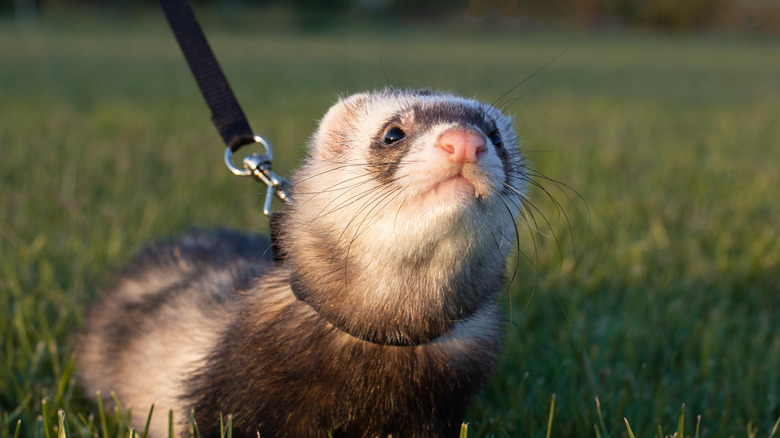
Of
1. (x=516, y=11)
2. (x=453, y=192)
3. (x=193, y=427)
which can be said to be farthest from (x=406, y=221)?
(x=516, y=11)

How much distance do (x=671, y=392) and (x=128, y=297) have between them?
2.41 meters

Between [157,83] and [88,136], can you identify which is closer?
[88,136]

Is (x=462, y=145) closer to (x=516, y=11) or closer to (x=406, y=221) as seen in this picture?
(x=406, y=221)

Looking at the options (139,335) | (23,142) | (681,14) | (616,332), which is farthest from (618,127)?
(681,14)

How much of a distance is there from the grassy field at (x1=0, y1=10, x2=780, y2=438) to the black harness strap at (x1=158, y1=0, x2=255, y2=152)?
0.35 meters

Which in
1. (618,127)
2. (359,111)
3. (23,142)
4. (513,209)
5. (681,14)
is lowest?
(681,14)

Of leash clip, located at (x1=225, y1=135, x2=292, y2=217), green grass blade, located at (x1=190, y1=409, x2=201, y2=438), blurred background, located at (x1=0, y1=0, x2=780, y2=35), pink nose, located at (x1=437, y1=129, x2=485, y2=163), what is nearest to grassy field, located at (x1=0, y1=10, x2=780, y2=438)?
leash clip, located at (x1=225, y1=135, x2=292, y2=217)

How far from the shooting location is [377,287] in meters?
1.85

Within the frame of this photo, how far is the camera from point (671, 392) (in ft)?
9.02

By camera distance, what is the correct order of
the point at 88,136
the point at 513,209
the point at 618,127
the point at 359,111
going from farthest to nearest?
the point at 618,127, the point at 88,136, the point at 359,111, the point at 513,209

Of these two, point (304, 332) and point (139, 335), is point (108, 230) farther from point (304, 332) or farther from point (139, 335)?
point (304, 332)

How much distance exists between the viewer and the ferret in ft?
5.70

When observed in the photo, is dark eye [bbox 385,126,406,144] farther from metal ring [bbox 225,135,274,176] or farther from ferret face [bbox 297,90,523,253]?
metal ring [bbox 225,135,274,176]

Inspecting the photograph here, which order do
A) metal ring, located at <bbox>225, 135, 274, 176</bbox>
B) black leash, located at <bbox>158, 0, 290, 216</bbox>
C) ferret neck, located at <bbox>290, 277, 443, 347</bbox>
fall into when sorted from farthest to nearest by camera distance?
1. black leash, located at <bbox>158, 0, 290, 216</bbox>
2. metal ring, located at <bbox>225, 135, 274, 176</bbox>
3. ferret neck, located at <bbox>290, 277, 443, 347</bbox>
